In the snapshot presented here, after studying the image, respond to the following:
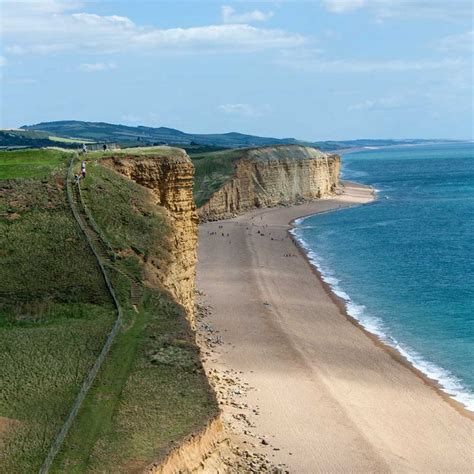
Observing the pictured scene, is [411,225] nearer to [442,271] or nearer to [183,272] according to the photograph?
[442,271]

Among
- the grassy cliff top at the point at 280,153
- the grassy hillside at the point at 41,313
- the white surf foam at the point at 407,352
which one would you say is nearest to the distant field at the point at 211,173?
the grassy cliff top at the point at 280,153

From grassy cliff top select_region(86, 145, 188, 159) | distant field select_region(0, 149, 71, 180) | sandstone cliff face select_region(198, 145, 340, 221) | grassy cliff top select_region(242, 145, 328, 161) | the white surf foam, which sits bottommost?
the white surf foam

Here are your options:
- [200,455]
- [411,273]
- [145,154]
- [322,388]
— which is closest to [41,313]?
[200,455]

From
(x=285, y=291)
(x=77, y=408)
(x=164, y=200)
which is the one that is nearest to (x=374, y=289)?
(x=285, y=291)

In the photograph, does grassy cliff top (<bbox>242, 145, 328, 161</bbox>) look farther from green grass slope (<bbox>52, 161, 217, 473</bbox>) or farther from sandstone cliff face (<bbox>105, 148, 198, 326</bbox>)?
green grass slope (<bbox>52, 161, 217, 473</bbox>)

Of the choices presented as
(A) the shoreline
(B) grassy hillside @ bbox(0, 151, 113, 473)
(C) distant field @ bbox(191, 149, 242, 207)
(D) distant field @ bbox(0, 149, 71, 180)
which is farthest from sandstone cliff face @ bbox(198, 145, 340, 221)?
(B) grassy hillside @ bbox(0, 151, 113, 473)

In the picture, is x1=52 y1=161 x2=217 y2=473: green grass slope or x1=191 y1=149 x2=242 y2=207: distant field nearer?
x1=52 y1=161 x2=217 y2=473: green grass slope

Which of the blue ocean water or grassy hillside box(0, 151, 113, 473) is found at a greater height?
grassy hillside box(0, 151, 113, 473)

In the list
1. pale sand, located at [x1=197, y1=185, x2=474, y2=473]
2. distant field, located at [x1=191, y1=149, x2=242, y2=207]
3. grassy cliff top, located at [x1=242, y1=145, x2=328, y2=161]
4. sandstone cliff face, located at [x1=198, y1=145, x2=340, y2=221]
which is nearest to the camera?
pale sand, located at [x1=197, y1=185, x2=474, y2=473]
